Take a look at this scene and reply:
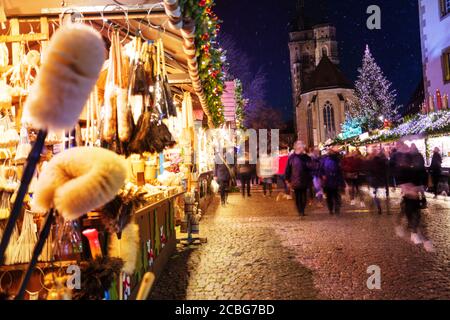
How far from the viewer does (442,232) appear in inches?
325

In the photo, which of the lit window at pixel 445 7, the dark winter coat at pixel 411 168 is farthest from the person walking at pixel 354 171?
the lit window at pixel 445 7

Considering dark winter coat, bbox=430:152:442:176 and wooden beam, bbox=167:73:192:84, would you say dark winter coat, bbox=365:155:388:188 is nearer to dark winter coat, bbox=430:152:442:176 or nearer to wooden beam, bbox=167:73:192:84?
dark winter coat, bbox=430:152:442:176

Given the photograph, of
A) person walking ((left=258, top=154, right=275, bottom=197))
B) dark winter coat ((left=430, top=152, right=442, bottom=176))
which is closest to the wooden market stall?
dark winter coat ((left=430, top=152, right=442, bottom=176))

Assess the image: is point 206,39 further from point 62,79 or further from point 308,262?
point 62,79

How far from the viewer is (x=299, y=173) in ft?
35.6

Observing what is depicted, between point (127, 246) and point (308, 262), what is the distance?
318 centimetres

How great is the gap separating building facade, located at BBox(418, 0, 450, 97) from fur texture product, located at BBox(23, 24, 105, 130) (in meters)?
25.5

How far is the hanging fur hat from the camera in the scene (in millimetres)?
4082

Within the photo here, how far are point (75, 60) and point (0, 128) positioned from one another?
3.19 meters

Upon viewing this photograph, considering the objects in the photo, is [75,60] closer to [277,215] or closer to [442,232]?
[442,232]

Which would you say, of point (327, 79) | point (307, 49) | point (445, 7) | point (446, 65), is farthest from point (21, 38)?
point (307, 49)

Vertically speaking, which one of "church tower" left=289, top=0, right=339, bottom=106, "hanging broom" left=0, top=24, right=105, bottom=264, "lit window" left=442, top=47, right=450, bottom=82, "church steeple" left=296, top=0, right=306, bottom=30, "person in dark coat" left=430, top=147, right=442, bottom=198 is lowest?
"person in dark coat" left=430, top=147, right=442, bottom=198

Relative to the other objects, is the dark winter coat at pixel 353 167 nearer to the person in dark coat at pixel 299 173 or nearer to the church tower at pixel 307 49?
the person in dark coat at pixel 299 173

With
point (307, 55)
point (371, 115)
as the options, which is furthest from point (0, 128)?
point (307, 55)
